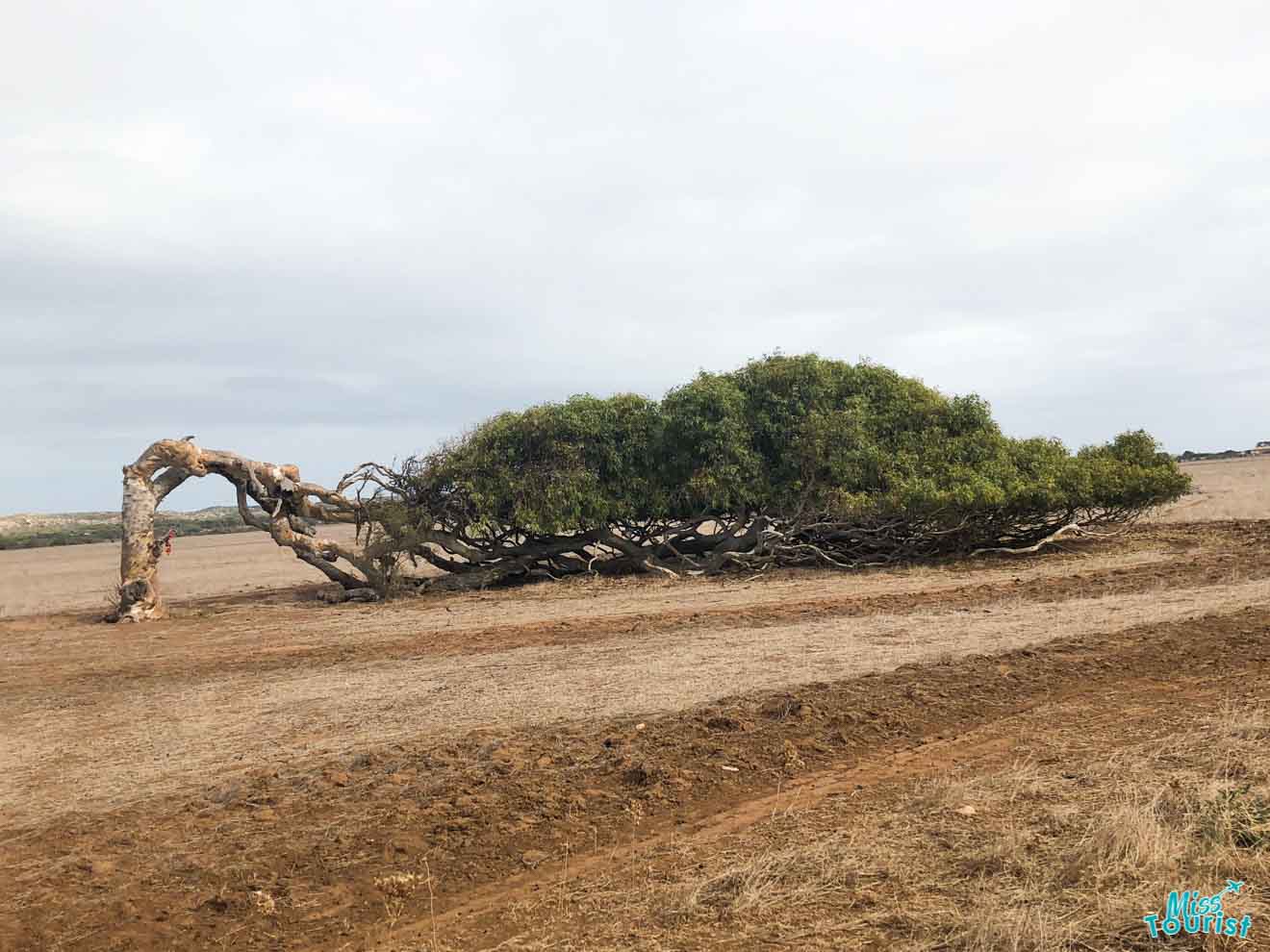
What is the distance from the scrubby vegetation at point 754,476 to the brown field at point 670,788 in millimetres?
7865

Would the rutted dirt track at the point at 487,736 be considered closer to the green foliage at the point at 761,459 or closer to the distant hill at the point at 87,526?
the green foliage at the point at 761,459

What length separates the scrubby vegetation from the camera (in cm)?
2019

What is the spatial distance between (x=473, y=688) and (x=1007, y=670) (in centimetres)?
484

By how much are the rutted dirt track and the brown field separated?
0.03 m

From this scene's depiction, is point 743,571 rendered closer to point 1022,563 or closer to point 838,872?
point 1022,563

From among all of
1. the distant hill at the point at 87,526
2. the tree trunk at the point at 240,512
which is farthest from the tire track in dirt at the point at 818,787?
the distant hill at the point at 87,526

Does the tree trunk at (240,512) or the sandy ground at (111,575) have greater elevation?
the tree trunk at (240,512)

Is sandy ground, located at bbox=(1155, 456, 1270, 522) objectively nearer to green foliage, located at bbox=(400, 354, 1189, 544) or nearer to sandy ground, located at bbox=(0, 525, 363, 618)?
green foliage, located at bbox=(400, 354, 1189, 544)

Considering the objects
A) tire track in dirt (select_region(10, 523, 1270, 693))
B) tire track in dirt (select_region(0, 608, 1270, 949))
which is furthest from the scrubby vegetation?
tire track in dirt (select_region(0, 608, 1270, 949))

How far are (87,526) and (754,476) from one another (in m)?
107

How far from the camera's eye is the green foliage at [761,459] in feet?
66.0

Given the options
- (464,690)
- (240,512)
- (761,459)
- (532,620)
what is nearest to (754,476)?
(761,459)

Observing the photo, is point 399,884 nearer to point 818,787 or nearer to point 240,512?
point 818,787

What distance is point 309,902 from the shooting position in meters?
4.83
